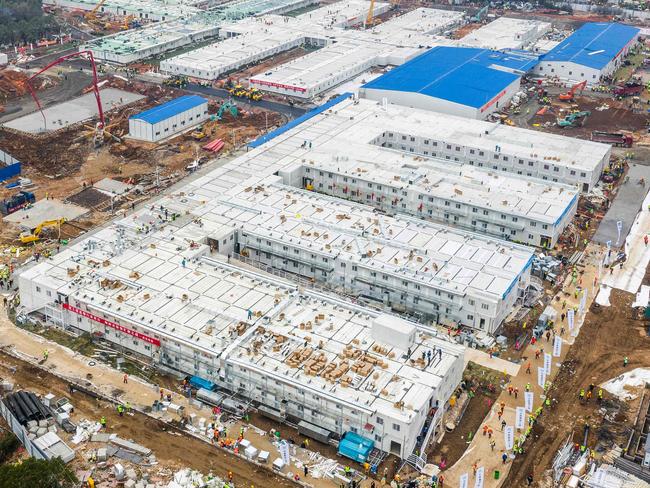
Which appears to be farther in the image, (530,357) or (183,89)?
(183,89)

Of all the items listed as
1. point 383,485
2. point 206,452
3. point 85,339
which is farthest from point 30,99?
point 383,485

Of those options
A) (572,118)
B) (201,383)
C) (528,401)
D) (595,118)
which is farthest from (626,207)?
(201,383)

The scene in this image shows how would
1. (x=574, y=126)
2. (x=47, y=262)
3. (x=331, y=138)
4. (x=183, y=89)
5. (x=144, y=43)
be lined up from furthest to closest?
1. (x=144, y=43)
2. (x=183, y=89)
3. (x=574, y=126)
4. (x=331, y=138)
5. (x=47, y=262)

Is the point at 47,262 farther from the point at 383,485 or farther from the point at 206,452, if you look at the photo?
the point at 383,485

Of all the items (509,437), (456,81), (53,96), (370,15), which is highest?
(456,81)

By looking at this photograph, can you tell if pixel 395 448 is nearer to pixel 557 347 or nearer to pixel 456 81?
pixel 557 347

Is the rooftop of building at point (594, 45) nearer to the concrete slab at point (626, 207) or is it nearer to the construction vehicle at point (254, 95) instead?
the concrete slab at point (626, 207)

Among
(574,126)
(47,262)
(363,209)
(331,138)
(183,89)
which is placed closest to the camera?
(47,262)
